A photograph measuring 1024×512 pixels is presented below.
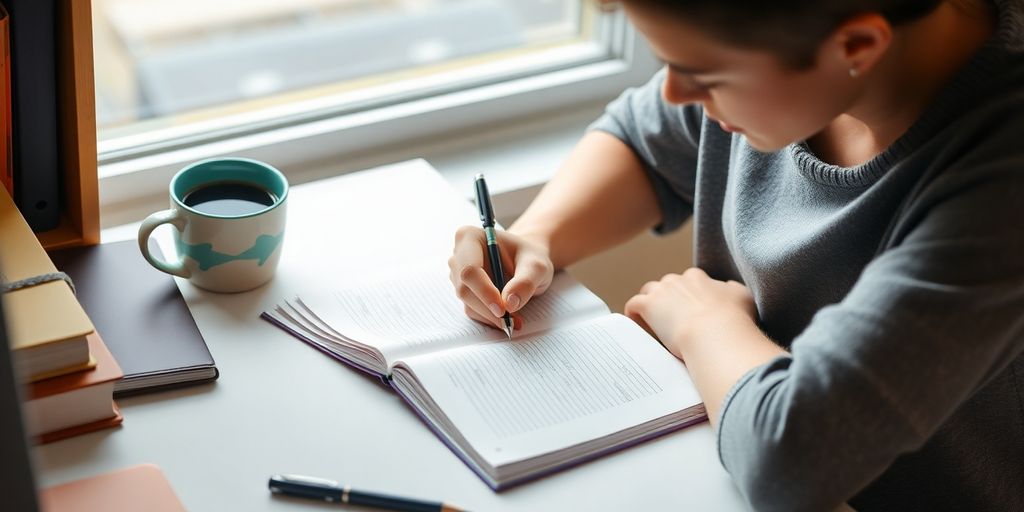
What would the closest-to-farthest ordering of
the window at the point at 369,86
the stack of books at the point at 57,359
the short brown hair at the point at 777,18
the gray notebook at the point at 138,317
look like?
the short brown hair at the point at 777,18, the stack of books at the point at 57,359, the gray notebook at the point at 138,317, the window at the point at 369,86

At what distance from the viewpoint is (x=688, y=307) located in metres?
1.05

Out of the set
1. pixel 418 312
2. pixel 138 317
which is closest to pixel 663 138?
pixel 418 312

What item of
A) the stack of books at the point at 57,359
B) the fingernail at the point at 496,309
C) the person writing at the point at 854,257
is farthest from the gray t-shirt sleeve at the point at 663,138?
the stack of books at the point at 57,359

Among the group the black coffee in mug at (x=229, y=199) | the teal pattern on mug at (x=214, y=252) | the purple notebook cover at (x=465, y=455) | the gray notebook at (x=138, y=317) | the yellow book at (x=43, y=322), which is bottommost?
the purple notebook cover at (x=465, y=455)

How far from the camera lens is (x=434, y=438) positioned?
35.3 inches

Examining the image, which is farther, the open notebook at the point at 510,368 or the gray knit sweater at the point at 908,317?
the open notebook at the point at 510,368

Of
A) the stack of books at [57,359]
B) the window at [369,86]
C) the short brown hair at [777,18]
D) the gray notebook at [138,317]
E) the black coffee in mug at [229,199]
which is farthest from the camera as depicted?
the window at [369,86]

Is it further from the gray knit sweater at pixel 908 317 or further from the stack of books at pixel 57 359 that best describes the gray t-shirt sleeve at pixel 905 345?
the stack of books at pixel 57 359

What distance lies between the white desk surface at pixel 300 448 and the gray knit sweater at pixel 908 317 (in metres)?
0.06

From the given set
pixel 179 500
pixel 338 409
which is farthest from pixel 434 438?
pixel 179 500

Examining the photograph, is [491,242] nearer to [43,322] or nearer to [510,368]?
[510,368]

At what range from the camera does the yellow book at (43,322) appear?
0.83 metres

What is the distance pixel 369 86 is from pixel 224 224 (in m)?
0.61

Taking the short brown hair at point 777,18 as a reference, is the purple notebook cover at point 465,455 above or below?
below
